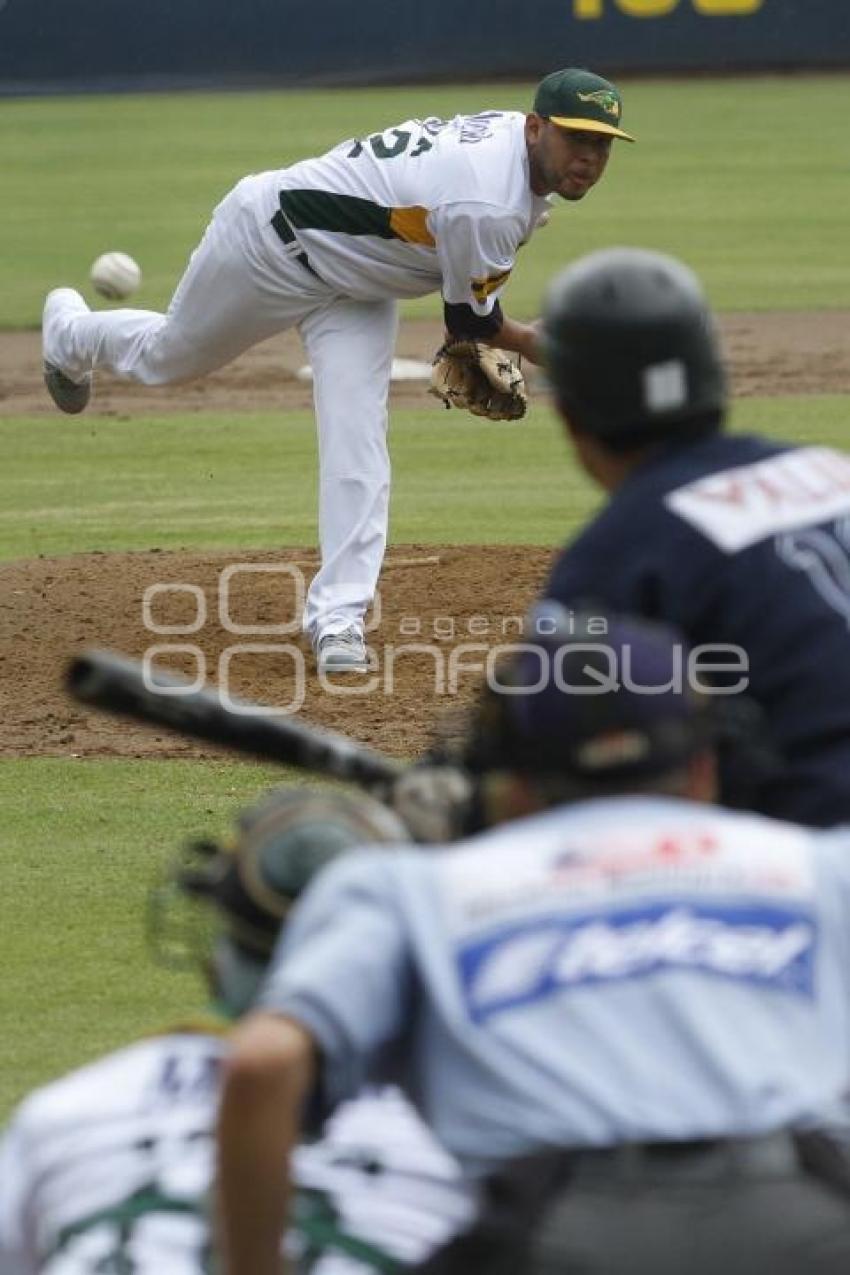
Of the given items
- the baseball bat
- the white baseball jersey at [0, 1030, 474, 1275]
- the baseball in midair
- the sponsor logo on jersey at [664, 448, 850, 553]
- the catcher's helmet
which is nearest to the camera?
the white baseball jersey at [0, 1030, 474, 1275]

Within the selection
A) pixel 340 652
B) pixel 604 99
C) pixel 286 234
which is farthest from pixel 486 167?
pixel 340 652

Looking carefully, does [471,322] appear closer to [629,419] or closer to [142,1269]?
[629,419]

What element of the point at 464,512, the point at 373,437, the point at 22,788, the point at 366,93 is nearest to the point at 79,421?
the point at 464,512

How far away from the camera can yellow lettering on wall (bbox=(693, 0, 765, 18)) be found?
116 ft

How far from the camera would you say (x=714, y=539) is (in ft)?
12.4

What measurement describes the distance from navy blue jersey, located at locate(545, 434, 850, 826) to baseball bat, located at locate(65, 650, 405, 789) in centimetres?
41

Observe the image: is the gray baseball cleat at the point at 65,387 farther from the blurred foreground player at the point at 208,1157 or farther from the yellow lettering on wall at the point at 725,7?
the yellow lettering on wall at the point at 725,7

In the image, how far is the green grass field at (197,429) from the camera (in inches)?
262

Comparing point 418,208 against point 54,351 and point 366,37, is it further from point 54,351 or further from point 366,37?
point 366,37

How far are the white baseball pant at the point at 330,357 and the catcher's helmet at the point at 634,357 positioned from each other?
552 centimetres

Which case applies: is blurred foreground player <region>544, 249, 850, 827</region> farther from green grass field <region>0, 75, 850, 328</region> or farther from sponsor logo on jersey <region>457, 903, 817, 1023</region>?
green grass field <region>0, 75, 850, 328</region>

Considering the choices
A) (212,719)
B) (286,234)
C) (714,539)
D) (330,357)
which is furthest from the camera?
(330,357)

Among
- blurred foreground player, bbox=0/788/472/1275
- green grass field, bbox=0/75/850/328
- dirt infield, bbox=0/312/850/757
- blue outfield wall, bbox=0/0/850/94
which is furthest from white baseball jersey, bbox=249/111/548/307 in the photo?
blue outfield wall, bbox=0/0/850/94

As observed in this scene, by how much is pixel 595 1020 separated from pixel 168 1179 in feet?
2.56
